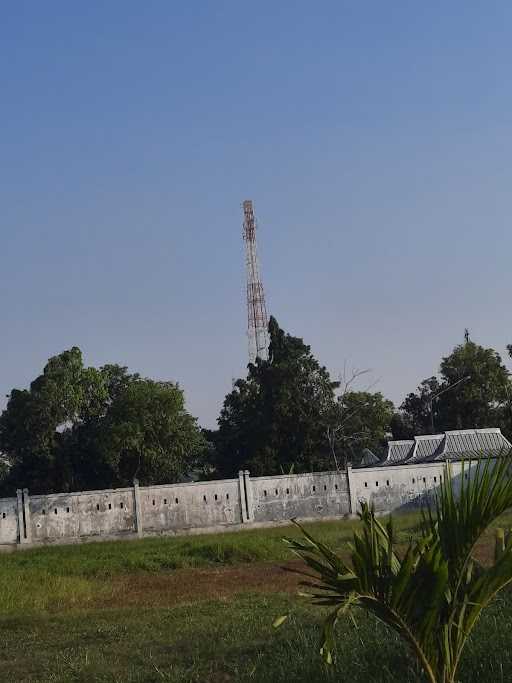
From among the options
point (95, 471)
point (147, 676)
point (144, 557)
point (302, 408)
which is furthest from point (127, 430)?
point (147, 676)

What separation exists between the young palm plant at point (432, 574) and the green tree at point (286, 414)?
35.9 m

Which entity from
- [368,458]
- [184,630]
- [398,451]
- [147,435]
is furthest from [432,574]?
[368,458]

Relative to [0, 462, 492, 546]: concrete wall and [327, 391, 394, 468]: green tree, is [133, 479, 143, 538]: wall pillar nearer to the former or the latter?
[0, 462, 492, 546]: concrete wall

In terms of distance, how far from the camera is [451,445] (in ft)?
136

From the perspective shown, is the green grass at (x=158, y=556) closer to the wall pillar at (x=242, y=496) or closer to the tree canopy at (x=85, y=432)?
the wall pillar at (x=242, y=496)

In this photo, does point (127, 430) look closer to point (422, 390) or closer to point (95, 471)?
point (95, 471)

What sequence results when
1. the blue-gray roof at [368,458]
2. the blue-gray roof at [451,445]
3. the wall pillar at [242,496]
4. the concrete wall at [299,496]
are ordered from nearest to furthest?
the wall pillar at [242,496] < the concrete wall at [299,496] < the blue-gray roof at [451,445] < the blue-gray roof at [368,458]

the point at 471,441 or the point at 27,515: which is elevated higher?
the point at 471,441

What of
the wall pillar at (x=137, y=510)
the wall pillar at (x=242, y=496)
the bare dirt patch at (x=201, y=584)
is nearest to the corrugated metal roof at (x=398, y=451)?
the wall pillar at (x=242, y=496)

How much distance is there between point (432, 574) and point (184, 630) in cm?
738

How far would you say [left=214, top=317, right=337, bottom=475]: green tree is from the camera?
42.0 m

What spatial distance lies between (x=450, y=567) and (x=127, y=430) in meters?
34.5

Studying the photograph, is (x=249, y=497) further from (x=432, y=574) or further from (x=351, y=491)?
(x=432, y=574)

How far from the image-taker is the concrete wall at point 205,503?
33500 millimetres
